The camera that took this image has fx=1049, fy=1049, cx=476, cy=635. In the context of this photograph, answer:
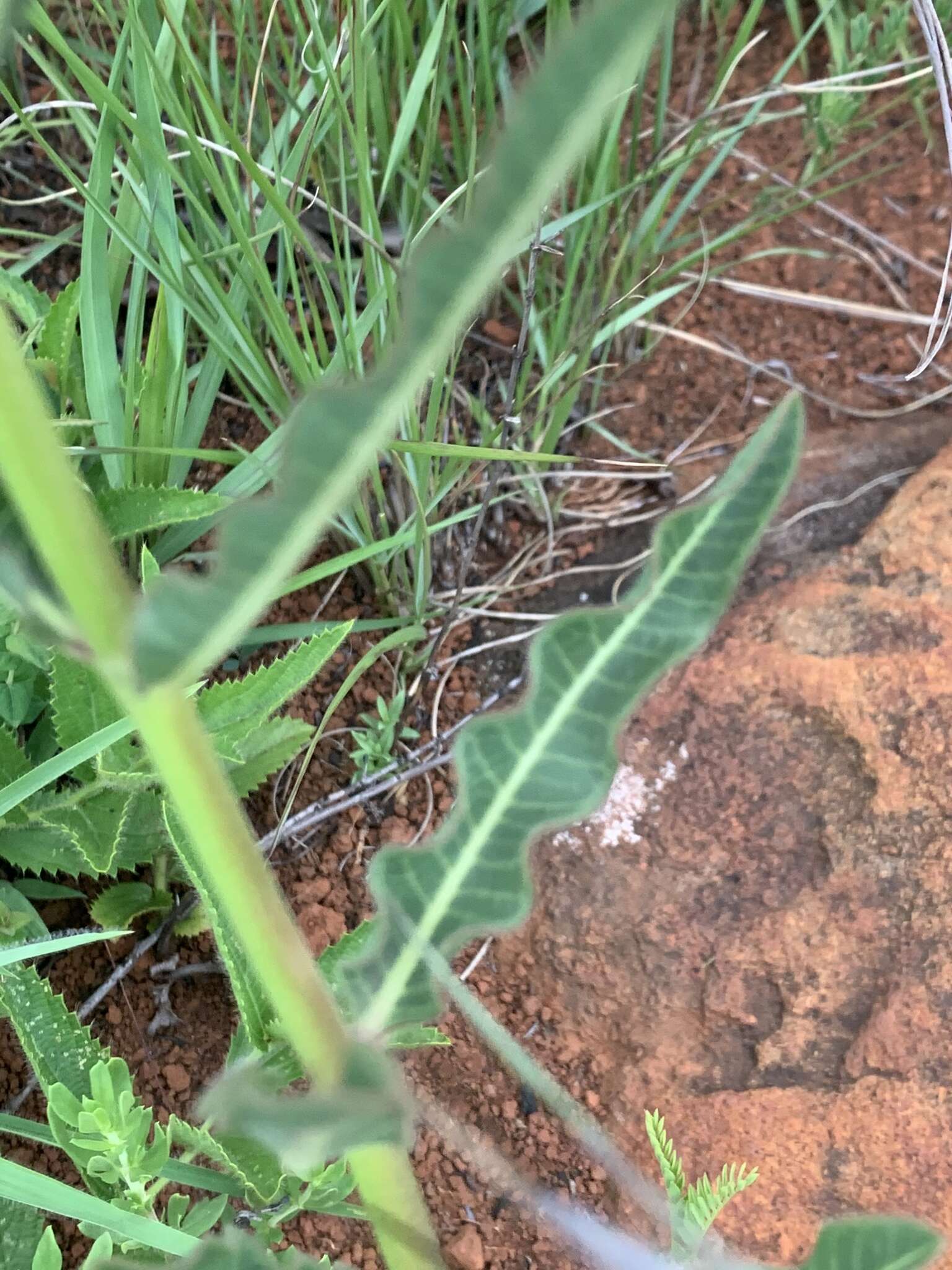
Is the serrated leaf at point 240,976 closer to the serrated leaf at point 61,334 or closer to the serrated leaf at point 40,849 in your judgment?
the serrated leaf at point 40,849

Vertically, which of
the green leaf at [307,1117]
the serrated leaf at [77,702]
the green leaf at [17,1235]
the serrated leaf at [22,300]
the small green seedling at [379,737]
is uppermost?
the serrated leaf at [22,300]

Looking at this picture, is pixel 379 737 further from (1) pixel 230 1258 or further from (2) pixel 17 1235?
(1) pixel 230 1258

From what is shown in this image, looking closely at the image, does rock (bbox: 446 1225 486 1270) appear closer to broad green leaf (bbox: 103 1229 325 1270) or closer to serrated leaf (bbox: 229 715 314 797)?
serrated leaf (bbox: 229 715 314 797)

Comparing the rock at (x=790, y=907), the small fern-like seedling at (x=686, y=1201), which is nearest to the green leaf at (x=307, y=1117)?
the small fern-like seedling at (x=686, y=1201)

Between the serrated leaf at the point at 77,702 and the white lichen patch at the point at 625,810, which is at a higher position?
the serrated leaf at the point at 77,702

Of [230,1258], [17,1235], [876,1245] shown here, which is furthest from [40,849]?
[876,1245]

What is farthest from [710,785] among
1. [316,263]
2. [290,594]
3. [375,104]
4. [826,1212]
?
[375,104]
